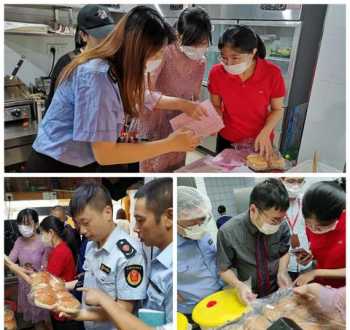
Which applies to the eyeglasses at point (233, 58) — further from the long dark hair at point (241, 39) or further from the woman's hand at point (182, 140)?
the woman's hand at point (182, 140)

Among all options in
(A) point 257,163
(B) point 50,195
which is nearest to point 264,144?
(A) point 257,163

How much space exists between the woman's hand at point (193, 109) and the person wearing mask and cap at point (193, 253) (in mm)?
197

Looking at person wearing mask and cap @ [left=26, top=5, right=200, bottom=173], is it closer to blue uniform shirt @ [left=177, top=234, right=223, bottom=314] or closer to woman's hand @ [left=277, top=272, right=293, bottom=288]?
blue uniform shirt @ [left=177, top=234, right=223, bottom=314]

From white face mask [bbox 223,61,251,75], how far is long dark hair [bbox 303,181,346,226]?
36cm

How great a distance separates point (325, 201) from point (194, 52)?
1.71 ft

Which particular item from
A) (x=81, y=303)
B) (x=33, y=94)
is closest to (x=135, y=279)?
(x=81, y=303)

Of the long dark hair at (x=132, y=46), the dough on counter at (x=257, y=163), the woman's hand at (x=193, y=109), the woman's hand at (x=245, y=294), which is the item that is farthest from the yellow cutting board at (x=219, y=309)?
the long dark hair at (x=132, y=46)

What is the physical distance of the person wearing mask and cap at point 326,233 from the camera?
96 cm

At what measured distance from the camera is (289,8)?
91 cm

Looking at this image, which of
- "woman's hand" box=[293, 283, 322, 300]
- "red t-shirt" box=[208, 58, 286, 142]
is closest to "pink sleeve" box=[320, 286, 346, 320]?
"woman's hand" box=[293, 283, 322, 300]

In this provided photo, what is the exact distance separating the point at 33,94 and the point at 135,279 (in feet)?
3.13

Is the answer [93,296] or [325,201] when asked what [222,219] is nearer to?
[325,201]

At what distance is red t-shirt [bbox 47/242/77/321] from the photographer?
3.21 ft

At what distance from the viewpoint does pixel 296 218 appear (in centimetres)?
96
